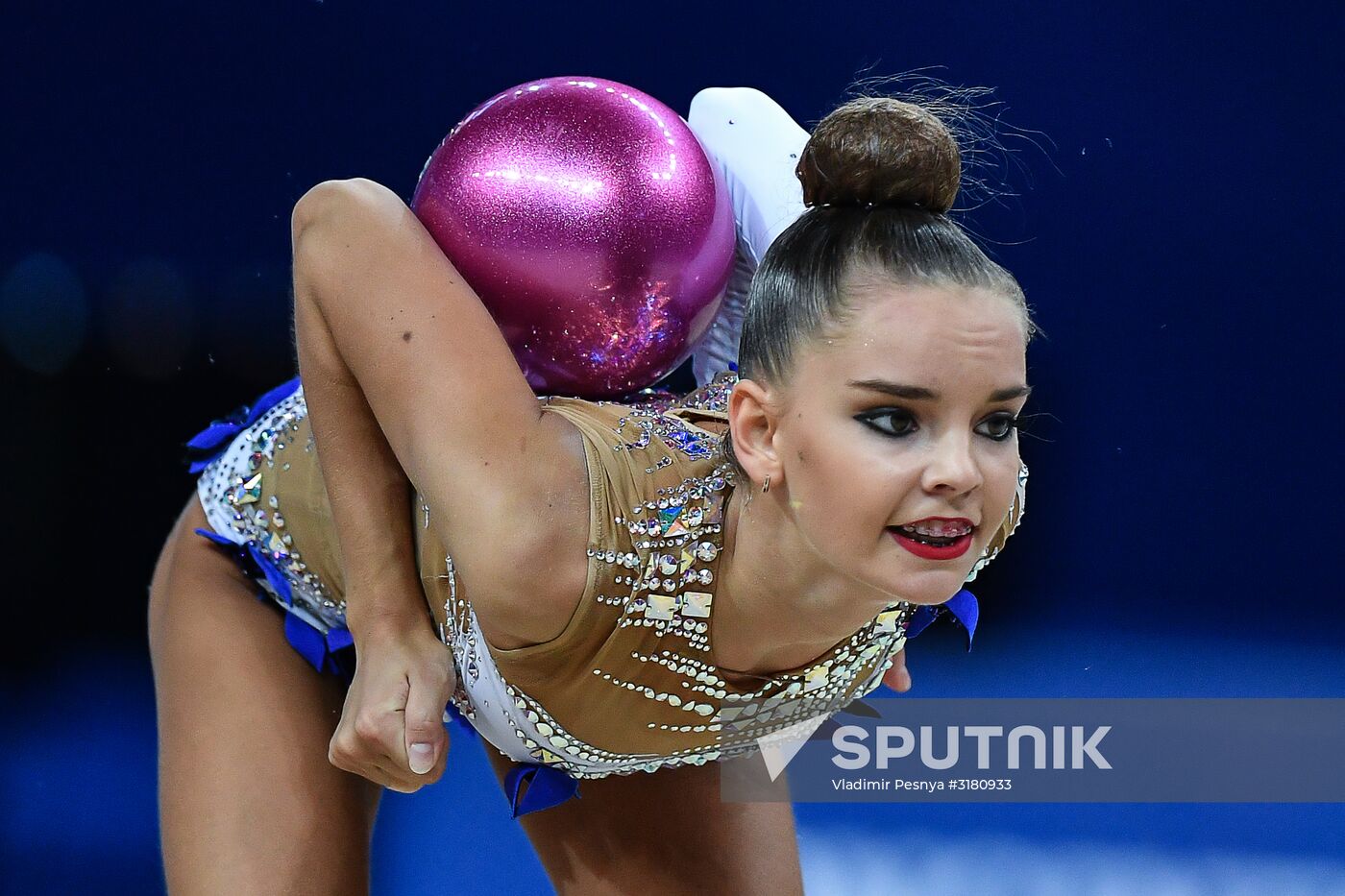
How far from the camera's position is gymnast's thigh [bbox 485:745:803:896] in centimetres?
168

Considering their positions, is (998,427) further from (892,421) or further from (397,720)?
(397,720)

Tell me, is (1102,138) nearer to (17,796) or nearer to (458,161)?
(458,161)

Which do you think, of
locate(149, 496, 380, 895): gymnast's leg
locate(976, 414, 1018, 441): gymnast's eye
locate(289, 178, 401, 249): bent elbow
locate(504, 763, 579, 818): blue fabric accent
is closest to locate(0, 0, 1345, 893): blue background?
locate(149, 496, 380, 895): gymnast's leg

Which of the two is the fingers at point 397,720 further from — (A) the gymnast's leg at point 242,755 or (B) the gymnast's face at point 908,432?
(B) the gymnast's face at point 908,432

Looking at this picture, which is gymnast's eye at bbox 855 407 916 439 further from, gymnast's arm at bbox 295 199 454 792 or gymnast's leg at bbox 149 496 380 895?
gymnast's leg at bbox 149 496 380 895

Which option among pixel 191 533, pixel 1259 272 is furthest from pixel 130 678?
pixel 1259 272

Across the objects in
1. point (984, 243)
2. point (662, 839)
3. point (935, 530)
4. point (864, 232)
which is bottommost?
point (662, 839)

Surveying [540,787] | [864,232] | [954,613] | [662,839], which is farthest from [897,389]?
[662,839]

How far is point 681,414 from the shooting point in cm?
146

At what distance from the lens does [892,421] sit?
116 cm

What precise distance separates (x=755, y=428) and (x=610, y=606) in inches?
7.4

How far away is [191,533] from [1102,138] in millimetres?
1505

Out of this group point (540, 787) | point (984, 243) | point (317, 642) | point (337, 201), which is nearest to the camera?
point (337, 201)

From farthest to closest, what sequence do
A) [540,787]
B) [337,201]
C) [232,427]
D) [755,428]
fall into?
[232,427] < [540,787] < [337,201] < [755,428]
